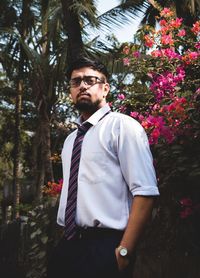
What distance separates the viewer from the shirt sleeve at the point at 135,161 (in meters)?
2.09

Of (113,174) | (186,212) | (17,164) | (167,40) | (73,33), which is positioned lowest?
(17,164)

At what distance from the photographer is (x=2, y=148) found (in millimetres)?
22312

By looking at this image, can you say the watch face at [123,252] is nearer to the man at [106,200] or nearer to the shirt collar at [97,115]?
the man at [106,200]

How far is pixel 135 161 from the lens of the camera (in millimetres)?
2117

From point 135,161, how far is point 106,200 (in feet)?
0.68

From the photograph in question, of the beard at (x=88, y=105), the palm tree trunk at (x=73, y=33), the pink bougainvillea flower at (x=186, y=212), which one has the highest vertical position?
the palm tree trunk at (x=73, y=33)

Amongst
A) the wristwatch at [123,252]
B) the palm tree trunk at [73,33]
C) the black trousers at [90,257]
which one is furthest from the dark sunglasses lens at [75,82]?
the palm tree trunk at [73,33]

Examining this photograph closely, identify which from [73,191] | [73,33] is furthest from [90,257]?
[73,33]

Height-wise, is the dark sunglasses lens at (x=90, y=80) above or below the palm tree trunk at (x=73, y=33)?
below

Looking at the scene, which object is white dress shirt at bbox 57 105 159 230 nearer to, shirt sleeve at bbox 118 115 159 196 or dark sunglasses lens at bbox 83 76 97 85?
shirt sleeve at bbox 118 115 159 196

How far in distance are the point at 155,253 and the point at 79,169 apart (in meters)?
1.43

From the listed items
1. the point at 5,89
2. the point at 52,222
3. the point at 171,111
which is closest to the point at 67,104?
the point at 5,89

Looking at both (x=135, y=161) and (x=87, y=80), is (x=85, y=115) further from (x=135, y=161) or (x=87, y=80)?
(x=135, y=161)

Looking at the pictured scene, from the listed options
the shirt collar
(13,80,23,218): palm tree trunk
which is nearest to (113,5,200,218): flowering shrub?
the shirt collar
